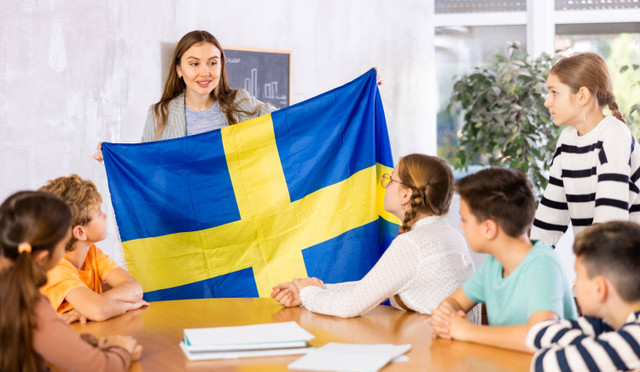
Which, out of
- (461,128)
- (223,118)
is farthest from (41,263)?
(461,128)

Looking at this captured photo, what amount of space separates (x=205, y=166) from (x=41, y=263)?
133cm

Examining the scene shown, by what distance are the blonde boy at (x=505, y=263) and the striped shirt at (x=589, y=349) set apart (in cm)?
13

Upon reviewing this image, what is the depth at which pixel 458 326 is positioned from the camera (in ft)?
5.56

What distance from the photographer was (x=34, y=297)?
54.5 inches

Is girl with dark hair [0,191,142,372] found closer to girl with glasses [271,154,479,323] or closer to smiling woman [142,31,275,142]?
girl with glasses [271,154,479,323]

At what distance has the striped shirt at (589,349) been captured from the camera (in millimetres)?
1338

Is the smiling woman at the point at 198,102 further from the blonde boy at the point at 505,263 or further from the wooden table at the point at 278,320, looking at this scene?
the blonde boy at the point at 505,263

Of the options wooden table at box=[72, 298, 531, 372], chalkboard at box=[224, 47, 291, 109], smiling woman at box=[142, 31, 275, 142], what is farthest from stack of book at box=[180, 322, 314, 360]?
chalkboard at box=[224, 47, 291, 109]

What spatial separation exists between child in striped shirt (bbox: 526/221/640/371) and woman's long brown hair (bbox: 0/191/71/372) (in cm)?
99

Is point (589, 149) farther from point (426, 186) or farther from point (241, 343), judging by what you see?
point (241, 343)

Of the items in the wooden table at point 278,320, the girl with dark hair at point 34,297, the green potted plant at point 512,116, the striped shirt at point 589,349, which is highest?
the green potted plant at point 512,116

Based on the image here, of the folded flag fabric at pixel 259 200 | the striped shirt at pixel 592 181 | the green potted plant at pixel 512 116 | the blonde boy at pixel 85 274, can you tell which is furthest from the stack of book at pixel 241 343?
the green potted plant at pixel 512 116

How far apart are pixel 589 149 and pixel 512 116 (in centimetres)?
249

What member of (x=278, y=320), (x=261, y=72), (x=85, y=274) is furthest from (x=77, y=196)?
(x=261, y=72)
